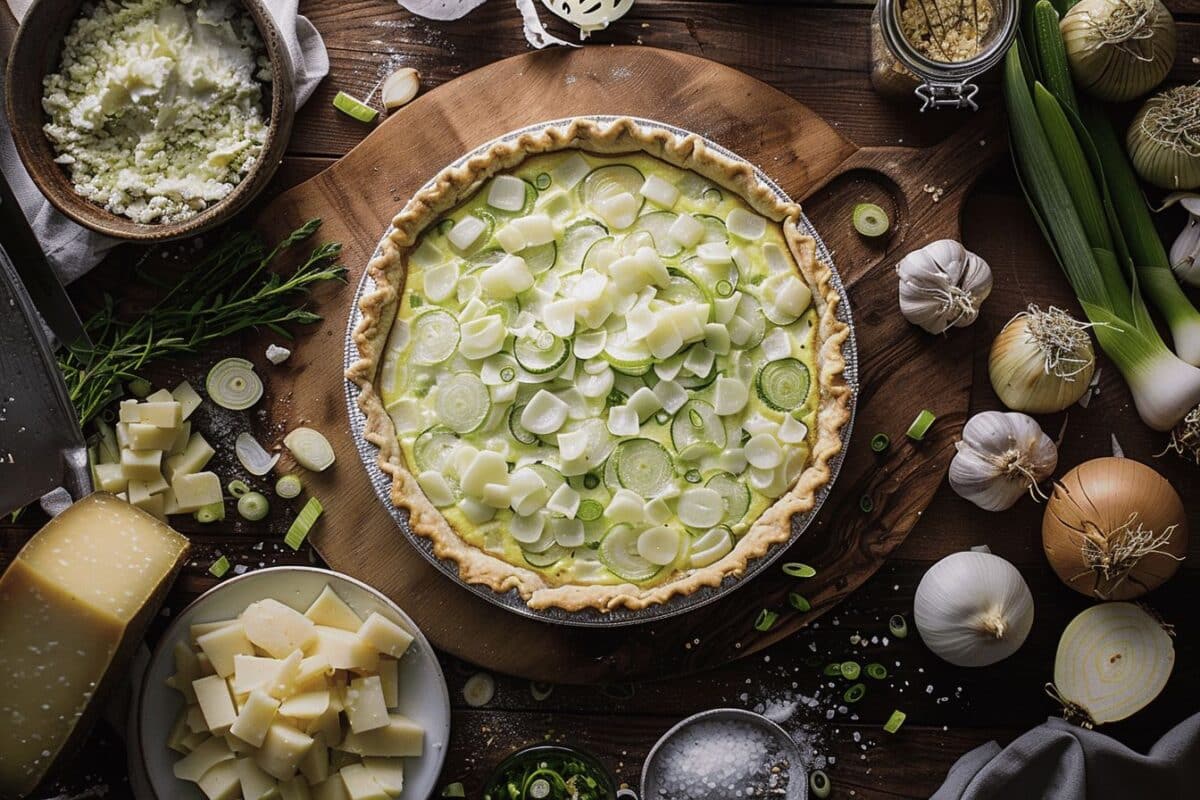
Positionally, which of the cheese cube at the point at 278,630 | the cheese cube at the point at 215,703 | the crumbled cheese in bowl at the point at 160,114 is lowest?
the cheese cube at the point at 215,703

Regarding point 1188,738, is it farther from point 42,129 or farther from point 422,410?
point 42,129

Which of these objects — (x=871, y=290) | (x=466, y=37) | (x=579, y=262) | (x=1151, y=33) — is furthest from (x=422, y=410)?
(x=1151, y=33)

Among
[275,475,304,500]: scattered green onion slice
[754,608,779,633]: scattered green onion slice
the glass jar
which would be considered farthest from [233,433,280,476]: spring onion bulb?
the glass jar

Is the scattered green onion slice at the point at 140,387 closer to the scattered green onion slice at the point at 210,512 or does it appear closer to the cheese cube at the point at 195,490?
the cheese cube at the point at 195,490

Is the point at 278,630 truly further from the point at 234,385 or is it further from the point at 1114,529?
the point at 1114,529

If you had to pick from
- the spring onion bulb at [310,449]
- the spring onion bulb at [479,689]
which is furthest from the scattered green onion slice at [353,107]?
the spring onion bulb at [479,689]
